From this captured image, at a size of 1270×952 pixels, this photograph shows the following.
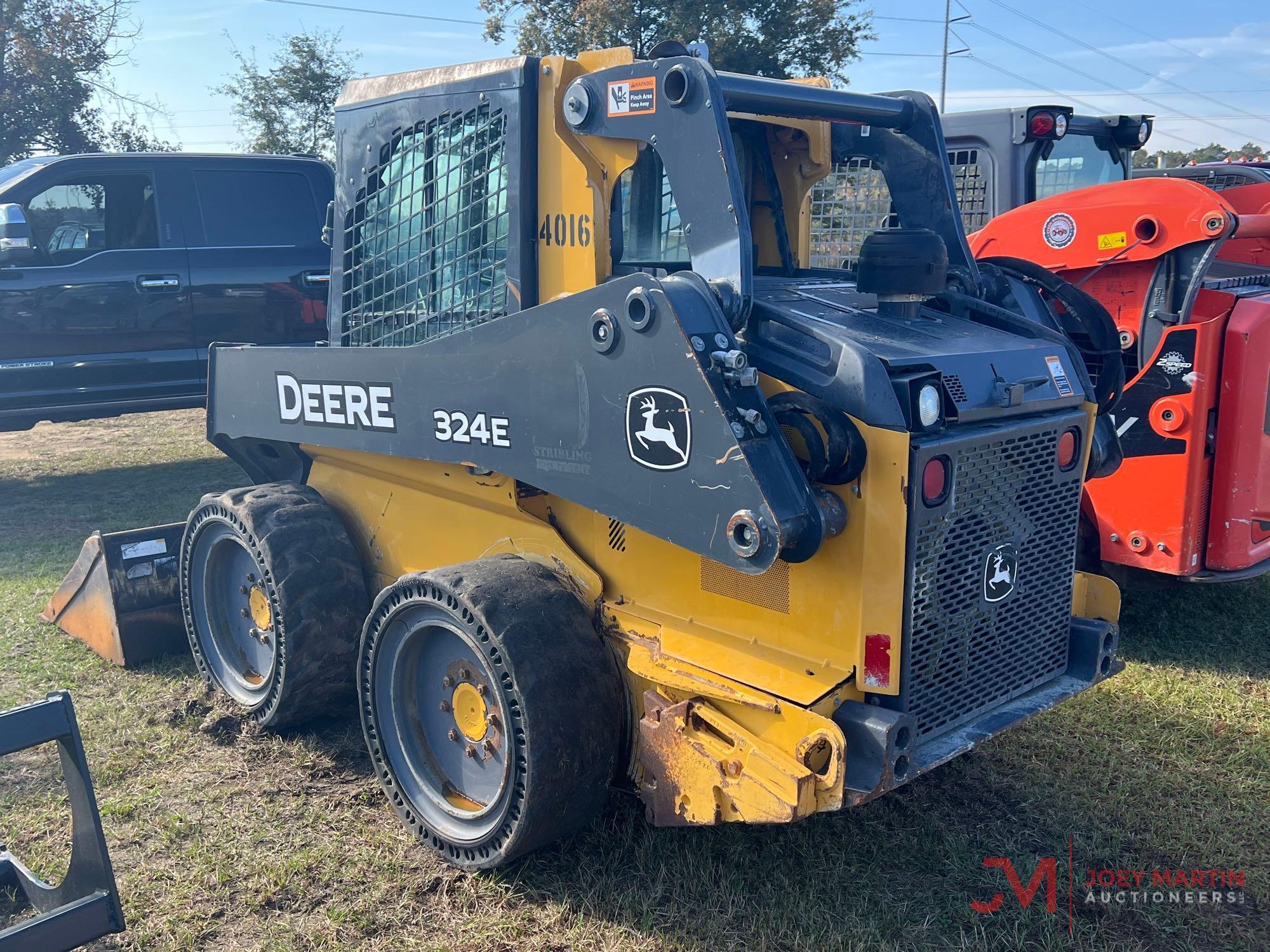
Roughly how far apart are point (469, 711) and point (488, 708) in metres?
0.15

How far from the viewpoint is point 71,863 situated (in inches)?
125

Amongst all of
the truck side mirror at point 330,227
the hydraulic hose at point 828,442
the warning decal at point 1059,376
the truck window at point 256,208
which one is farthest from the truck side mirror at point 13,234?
the warning decal at point 1059,376

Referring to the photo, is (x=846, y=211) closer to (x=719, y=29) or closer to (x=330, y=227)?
(x=330, y=227)

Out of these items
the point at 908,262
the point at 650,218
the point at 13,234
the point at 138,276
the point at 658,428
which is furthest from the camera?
the point at 138,276

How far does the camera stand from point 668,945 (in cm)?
314

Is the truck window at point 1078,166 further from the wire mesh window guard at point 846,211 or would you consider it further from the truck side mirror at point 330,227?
the truck side mirror at point 330,227

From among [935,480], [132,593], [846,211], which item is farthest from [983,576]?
[132,593]

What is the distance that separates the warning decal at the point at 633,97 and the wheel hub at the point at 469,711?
6.06 feet

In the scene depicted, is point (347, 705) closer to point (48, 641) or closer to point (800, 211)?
point (48, 641)

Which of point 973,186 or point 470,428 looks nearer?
point 470,428

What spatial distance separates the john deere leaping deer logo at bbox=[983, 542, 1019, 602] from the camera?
3150 millimetres

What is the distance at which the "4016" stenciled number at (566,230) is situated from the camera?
3.37m

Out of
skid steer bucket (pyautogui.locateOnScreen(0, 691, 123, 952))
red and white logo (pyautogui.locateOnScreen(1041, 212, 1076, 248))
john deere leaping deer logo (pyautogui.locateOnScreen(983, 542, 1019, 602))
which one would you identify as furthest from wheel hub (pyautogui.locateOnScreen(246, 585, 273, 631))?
red and white logo (pyautogui.locateOnScreen(1041, 212, 1076, 248))

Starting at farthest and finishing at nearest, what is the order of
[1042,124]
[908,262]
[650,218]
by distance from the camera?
[1042,124]
[650,218]
[908,262]
